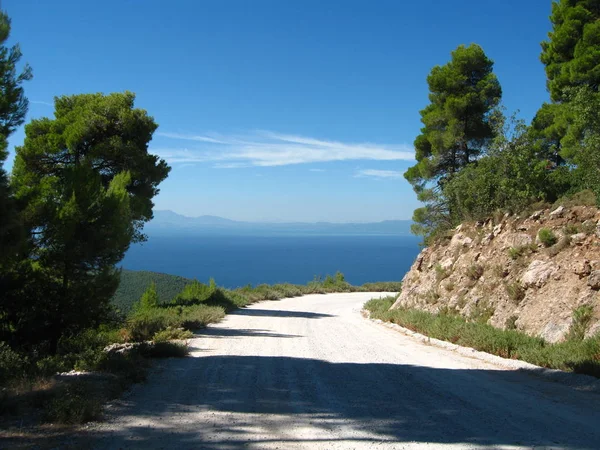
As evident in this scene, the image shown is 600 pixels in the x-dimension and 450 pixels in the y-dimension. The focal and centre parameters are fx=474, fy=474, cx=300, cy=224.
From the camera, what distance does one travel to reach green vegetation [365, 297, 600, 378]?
8375mm

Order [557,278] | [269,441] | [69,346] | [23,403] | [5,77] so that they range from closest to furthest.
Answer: [269,441]
[23,403]
[5,77]
[69,346]
[557,278]

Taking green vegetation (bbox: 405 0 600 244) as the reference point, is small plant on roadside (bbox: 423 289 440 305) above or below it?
below

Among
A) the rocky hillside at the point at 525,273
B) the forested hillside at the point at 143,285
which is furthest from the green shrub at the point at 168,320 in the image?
the forested hillside at the point at 143,285

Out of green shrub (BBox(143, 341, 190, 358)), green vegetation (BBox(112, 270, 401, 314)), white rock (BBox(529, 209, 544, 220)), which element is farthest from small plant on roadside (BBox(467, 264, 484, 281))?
green vegetation (BBox(112, 270, 401, 314))

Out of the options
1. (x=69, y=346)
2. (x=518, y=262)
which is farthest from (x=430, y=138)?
(x=69, y=346)

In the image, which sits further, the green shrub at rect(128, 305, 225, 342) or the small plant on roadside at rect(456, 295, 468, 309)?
the small plant on roadside at rect(456, 295, 468, 309)

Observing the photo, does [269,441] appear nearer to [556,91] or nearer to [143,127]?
[143,127]

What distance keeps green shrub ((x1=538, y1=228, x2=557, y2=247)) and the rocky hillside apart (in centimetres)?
2

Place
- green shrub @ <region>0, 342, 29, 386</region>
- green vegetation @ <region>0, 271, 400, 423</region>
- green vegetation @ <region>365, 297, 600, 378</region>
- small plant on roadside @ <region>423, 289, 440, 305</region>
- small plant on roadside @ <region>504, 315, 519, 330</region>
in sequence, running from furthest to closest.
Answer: small plant on roadside @ <region>423, 289, 440, 305</region>
small plant on roadside @ <region>504, 315, 519, 330</region>
green vegetation @ <region>365, 297, 600, 378</region>
green shrub @ <region>0, 342, 29, 386</region>
green vegetation @ <region>0, 271, 400, 423</region>

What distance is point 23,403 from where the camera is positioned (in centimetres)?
573

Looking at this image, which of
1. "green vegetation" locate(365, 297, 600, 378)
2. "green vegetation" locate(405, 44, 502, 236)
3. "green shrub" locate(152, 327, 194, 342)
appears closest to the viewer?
"green vegetation" locate(365, 297, 600, 378)

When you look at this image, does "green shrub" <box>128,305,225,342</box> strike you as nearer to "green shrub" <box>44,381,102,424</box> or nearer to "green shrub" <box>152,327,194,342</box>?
"green shrub" <box>152,327,194,342</box>

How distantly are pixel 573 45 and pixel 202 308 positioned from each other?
18.0m

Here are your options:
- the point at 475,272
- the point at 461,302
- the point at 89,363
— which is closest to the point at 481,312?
the point at 461,302
